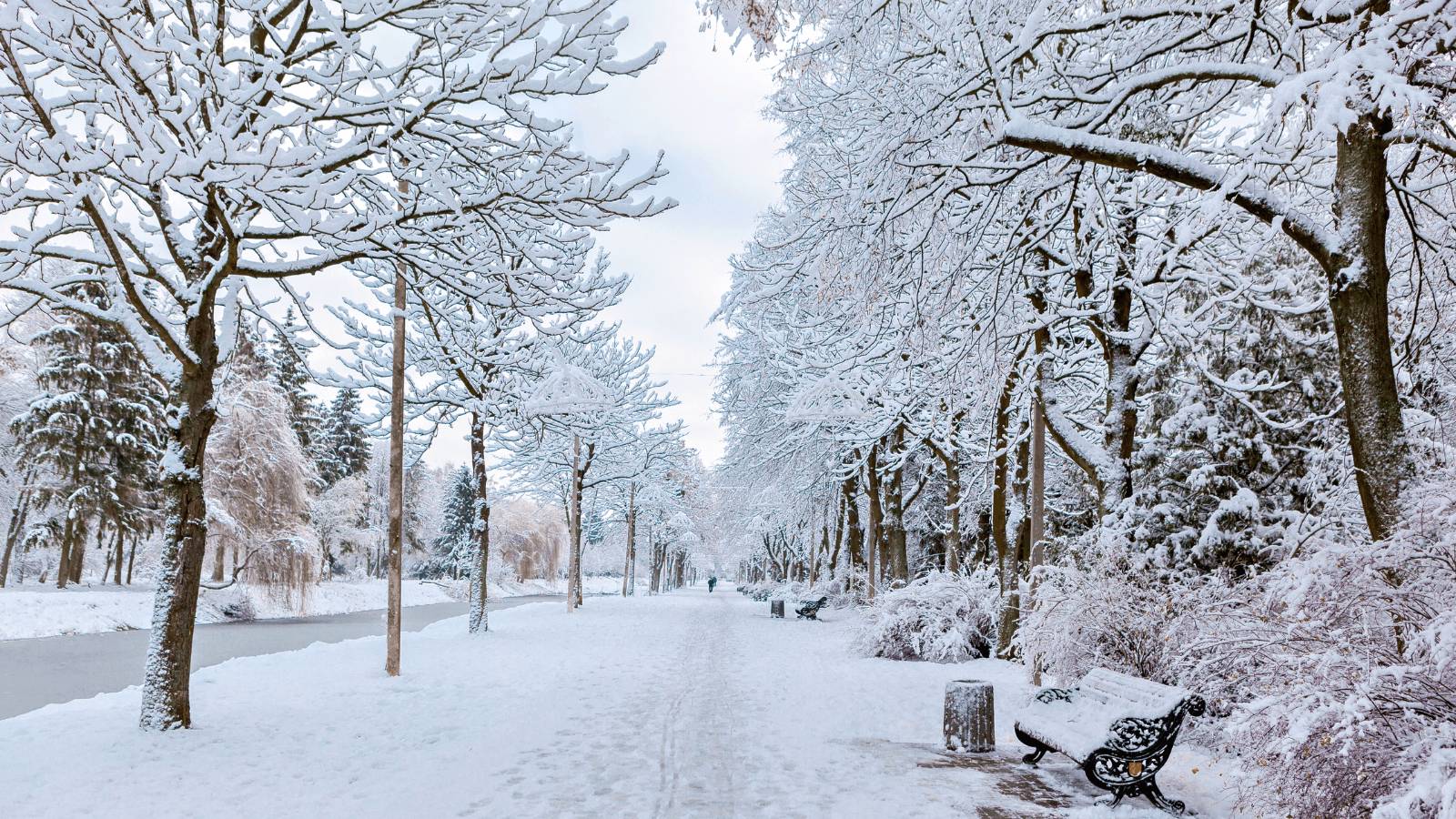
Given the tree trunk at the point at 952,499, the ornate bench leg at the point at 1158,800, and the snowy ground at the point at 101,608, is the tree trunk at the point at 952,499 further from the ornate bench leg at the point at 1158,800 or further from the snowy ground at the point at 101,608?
the snowy ground at the point at 101,608

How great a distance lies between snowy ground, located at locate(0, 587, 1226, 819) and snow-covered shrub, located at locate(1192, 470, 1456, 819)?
1.52m

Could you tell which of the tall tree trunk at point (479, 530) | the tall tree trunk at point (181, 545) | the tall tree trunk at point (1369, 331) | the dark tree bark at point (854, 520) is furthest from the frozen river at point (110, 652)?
the dark tree bark at point (854, 520)

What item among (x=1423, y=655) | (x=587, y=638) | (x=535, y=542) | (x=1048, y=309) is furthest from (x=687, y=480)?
(x=1423, y=655)

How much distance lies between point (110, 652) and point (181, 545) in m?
11.5

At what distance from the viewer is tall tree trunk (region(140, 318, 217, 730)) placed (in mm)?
6793

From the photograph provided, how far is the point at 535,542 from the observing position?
56844 mm

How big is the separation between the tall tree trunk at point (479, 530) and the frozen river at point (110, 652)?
3.51m

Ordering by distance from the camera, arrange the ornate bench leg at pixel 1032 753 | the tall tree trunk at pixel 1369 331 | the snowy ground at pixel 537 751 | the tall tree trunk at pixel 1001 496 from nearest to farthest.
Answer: the tall tree trunk at pixel 1369 331, the snowy ground at pixel 537 751, the ornate bench leg at pixel 1032 753, the tall tree trunk at pixel 1001 496

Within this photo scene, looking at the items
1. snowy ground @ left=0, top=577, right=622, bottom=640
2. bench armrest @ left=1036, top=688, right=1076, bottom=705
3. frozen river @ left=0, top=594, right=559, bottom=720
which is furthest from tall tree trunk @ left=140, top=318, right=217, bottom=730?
snowy ground @ left=0, top=577, right=622, bottom=640

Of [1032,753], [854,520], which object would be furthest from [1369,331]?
[854,520]

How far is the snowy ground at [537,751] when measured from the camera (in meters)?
5.29

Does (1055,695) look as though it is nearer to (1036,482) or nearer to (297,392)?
(1036,482)

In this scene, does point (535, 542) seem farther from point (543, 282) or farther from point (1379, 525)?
point (1379, 525)

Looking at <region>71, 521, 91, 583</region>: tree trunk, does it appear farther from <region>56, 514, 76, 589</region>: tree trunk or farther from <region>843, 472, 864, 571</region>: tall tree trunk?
<region>843, 472, 864, 571</region>: tall tree trunk
